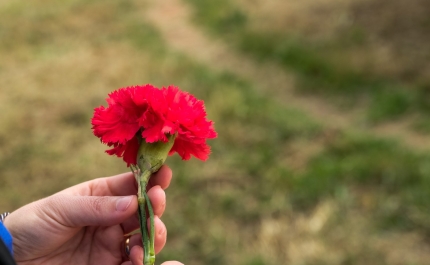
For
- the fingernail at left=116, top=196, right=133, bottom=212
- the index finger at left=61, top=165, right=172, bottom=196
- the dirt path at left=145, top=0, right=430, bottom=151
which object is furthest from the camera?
the dirt path at left=145, top=0, right=430, bottom=151

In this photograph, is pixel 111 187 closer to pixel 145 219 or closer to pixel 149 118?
pixel 145 219

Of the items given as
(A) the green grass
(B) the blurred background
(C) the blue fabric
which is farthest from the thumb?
(A) the green grass

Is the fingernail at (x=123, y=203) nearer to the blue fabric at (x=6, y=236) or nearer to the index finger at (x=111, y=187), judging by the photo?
the index finger at (x=111, y=187)

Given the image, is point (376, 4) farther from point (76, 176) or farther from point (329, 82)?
point (76, 176)

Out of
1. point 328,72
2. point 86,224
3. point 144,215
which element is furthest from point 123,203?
point 328,72

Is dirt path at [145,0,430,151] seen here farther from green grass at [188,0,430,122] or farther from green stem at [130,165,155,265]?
green stem at [130,165,155,265]

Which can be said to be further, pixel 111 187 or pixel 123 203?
pixel 111 187

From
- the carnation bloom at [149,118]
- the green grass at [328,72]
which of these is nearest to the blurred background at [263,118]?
the green grass at [328,72]
